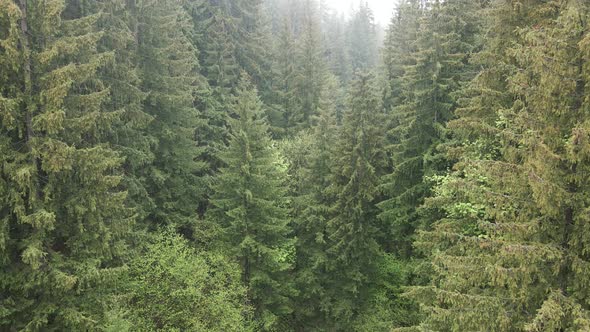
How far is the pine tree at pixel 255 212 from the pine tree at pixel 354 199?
2.67 metres

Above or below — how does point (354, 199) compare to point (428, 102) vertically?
below

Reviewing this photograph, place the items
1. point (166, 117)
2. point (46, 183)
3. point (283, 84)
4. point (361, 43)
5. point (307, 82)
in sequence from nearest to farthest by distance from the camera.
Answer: point (46, 183)
point (166, 117)
point (307, 82)
point (283, 84)
point (361, 43)

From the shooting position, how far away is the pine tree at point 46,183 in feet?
36.5

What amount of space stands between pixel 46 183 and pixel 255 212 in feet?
35.7

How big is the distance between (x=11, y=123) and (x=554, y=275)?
13102 millimetres

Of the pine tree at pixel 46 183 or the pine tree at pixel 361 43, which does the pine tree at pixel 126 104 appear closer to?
A: the pine tree at pixel 46 183

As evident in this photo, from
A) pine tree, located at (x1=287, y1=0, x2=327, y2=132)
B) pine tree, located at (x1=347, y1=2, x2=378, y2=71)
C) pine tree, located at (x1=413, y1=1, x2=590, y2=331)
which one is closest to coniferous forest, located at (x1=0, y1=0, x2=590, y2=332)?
pine tree, located at (x1=413, y1=1, x2=590, y2=331)

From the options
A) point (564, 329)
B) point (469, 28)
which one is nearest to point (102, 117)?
point (564, 329)

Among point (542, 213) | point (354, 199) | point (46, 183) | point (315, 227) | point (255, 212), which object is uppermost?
point (46, 183)

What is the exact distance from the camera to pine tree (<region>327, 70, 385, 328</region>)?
21594mm

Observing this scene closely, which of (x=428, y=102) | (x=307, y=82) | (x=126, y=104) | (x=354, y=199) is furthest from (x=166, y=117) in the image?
(x=307, y=82)

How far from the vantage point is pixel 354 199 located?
71.6ft

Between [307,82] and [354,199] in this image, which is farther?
[307,82]

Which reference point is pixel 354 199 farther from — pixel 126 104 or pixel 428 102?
pixel 126 104
